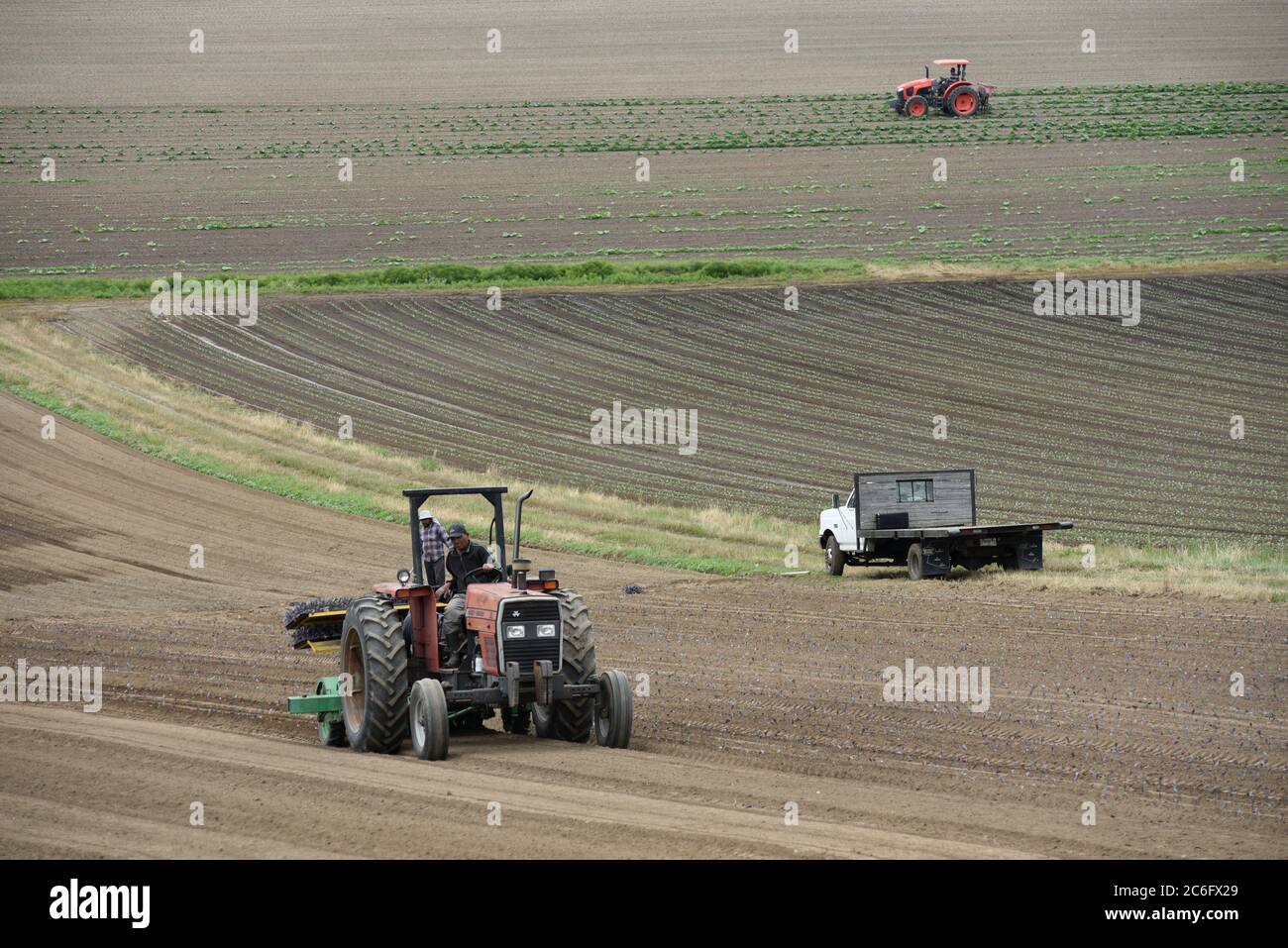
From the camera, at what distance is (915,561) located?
81.7 feet

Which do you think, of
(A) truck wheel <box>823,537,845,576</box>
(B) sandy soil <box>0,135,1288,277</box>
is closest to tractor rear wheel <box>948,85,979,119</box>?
(B) sandy soil <box>0,135,1288,277</box>

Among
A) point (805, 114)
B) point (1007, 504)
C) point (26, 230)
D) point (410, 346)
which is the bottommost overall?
point (1007, 504)

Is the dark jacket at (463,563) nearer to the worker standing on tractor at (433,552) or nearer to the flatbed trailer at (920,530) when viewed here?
the worker standing on tractor at (433,552)

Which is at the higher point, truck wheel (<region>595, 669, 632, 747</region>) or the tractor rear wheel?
the tractor rear wheel

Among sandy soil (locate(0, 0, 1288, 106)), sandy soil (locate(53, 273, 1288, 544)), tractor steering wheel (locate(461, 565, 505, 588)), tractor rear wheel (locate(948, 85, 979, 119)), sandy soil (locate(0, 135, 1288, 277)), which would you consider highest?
sandy soil (locate(0, 0, 1288, 106))

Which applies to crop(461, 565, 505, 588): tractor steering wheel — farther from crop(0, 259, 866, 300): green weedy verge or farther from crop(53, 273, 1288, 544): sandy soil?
crop(0, 259, 866, 300): green weedy verge

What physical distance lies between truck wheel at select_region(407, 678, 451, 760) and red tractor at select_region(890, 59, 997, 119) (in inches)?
2318

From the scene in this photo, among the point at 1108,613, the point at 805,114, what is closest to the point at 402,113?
the point at 805,114

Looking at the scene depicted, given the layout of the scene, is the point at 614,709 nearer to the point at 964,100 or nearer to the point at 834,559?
the point at 834,559

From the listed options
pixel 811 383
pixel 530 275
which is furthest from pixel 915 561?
pixel 530 275

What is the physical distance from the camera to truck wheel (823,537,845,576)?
2602 centimetres
